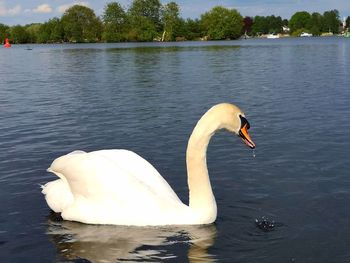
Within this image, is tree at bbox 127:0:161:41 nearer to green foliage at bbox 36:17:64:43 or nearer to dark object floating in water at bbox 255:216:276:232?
green foliage at bbox 36:17:64:43

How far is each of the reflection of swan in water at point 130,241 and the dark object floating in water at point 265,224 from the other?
2.19ft

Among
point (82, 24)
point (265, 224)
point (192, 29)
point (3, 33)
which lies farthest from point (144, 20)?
point (265, 224)

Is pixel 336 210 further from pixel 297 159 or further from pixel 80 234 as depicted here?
pixel 80 234

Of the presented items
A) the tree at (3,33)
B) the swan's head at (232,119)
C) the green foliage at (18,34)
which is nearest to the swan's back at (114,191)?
the swan's head at (232,119)

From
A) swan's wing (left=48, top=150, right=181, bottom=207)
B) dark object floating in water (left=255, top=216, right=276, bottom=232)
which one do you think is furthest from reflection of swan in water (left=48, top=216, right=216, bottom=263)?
dark object floating in water (left=255, top=216, right=276, bottom=232)

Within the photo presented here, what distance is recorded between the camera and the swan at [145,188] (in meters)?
6.85

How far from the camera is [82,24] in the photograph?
173 meters

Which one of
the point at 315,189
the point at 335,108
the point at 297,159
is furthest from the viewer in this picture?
the point at 335,108

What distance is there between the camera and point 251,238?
7.01m

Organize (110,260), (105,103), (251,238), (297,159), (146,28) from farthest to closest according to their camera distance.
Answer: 1. (146,28)
2. (105,103)
3. (297,159)
4. (251,238)
5. (110,260)

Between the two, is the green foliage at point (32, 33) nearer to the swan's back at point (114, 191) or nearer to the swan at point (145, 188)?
the swan's back at point (114, 191)

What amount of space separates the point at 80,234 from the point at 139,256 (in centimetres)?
112

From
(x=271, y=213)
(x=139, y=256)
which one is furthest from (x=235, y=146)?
(x=139, y=256)

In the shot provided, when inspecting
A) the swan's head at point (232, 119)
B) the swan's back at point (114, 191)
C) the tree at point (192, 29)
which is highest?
the tree at point (192, 29)
